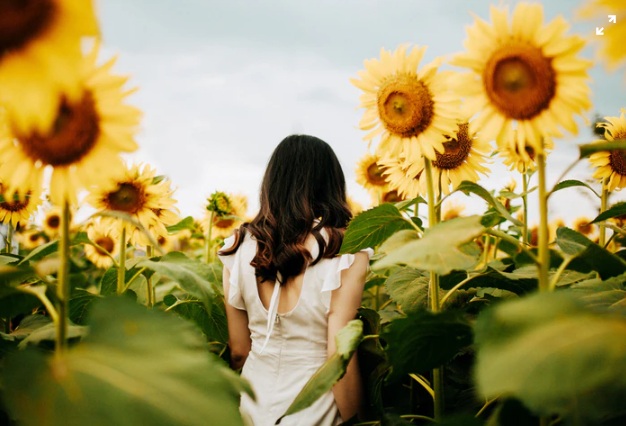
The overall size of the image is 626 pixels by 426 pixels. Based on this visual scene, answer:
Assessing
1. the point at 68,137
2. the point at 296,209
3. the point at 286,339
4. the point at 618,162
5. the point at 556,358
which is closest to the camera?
the point at 556,358

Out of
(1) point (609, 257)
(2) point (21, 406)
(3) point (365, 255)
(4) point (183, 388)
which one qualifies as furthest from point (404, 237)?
(3) point (365, 255)

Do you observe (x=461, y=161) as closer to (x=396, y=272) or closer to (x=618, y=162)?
(x=396, y=272)

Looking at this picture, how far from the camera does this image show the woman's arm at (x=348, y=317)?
73.8 inches

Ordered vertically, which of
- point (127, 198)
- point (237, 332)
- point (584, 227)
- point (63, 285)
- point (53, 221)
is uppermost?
point (127, 198)

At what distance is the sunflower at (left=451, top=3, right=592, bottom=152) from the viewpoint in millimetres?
961

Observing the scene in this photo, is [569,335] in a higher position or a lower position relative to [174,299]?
higher

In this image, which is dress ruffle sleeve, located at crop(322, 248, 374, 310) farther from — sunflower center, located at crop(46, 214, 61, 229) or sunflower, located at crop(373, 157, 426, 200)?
sunflower center, located at crop(46, 214, 61, 229)

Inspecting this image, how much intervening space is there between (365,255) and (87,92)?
143 centimetres

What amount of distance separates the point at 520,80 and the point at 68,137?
93 cm

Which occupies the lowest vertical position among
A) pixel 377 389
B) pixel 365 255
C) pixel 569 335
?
pixel 377 389

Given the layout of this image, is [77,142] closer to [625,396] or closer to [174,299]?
[625,396]

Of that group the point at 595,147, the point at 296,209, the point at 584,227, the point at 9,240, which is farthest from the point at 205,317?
the point at 584,227

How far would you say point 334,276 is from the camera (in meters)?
2.00

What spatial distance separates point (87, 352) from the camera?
2.27ft
